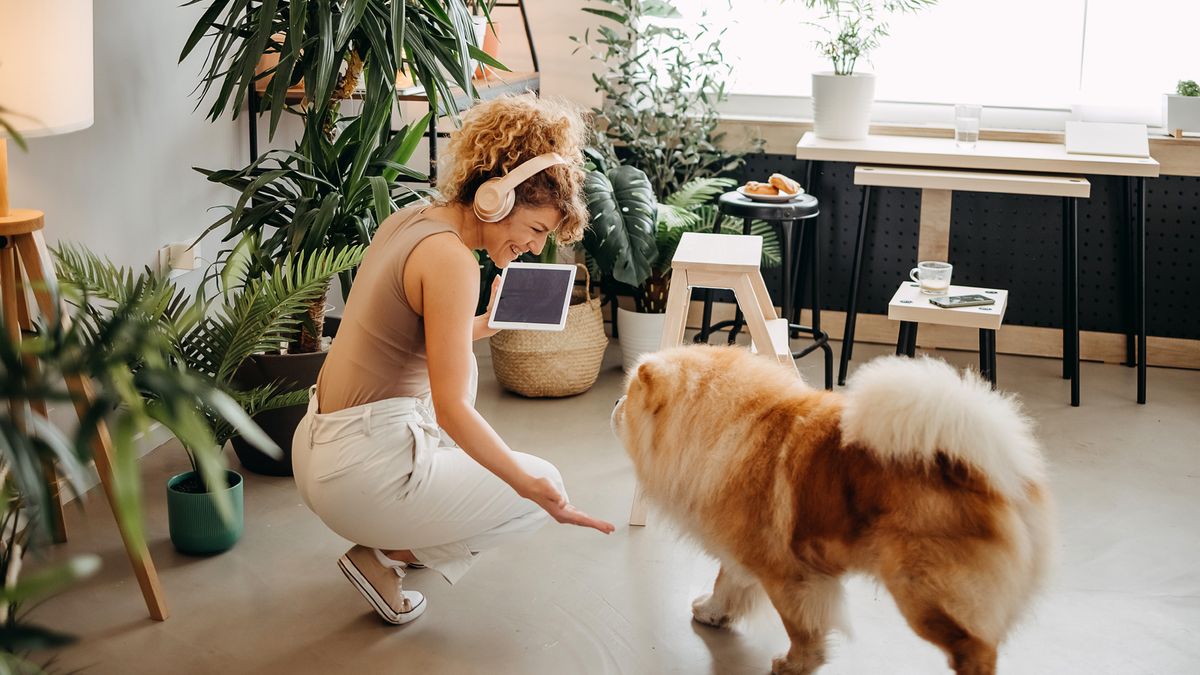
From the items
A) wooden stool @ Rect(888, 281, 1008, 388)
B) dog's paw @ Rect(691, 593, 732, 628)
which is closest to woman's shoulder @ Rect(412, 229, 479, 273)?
dog's paw @ Rect(691, 593, 732, 628)

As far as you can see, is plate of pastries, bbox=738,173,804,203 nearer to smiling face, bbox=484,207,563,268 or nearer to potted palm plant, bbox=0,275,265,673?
smiling face, bbox=484,207,563,268

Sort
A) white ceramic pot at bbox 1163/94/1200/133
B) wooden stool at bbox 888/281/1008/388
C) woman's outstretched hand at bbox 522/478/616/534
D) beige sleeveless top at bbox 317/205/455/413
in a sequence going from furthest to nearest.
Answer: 1. white ceramic pot at bbox 1163/94/1200/133
2. wooden stool at bbox 888/281/1008/388
3. beige sleeveless top at bbox 317/205/455/413
4. woman's outstretched hand at bbox 522/478/616/534

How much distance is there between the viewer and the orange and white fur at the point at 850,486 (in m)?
1.86

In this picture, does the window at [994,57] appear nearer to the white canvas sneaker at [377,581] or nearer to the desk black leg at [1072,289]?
the desk black leg at [1072,289]

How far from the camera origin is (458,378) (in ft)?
6.86

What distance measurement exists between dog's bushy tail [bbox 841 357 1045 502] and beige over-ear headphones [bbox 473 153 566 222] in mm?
768

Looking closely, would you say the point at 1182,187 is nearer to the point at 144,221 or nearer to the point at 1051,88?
the point at 1051,88

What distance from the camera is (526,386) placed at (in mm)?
3938

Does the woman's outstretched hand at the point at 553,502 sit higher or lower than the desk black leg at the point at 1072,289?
lower

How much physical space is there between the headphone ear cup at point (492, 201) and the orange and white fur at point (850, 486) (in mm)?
415

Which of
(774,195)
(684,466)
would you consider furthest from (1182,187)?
(684,466)

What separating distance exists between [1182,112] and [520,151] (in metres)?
3.15

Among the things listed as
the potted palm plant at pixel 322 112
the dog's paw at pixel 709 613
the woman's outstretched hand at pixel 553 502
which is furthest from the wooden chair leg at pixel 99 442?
the dog's paw at pixel 709 613

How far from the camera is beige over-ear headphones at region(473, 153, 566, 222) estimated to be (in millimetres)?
2133
